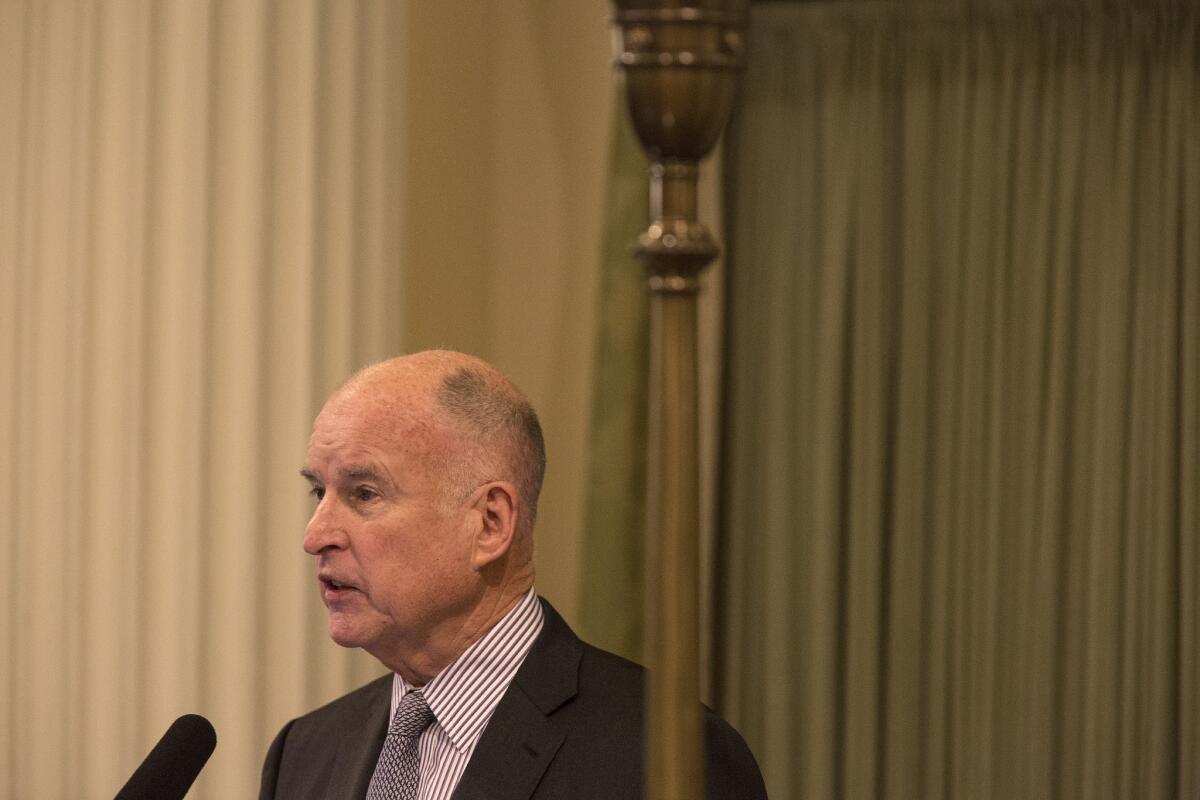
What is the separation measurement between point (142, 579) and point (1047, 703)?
7.78 ft

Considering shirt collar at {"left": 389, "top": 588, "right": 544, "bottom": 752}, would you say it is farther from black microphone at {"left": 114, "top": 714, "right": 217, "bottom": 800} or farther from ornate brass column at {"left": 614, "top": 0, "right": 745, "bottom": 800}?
ornate brass column at {"left": 614, "top": 0, "right": 745, "bottom": 800}

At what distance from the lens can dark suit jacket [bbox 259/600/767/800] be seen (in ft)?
6.94

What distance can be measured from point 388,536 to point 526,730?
1.15 feet

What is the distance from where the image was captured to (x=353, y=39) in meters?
3.89

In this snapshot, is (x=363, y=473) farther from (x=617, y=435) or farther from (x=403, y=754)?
(x=617, y=435)

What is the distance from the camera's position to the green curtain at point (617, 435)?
13.8 ft

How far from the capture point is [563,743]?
215 centimetres

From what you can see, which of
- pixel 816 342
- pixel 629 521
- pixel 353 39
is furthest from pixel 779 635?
pixel 353 39

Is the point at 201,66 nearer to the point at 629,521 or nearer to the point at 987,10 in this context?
the point at 629,521

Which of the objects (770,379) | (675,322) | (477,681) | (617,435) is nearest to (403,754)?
(477,681)

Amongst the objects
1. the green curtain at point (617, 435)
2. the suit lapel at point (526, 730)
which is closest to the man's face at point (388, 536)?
the suit lapel at point (526, 730)

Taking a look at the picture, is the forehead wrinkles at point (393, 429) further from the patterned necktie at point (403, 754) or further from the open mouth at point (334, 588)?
the patterned necktie at point (403, 754)

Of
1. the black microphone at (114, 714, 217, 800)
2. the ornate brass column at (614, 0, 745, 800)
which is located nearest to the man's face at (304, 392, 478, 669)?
the black microphone at (114, 714, 217, 800)

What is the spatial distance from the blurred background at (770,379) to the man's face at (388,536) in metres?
1.58
